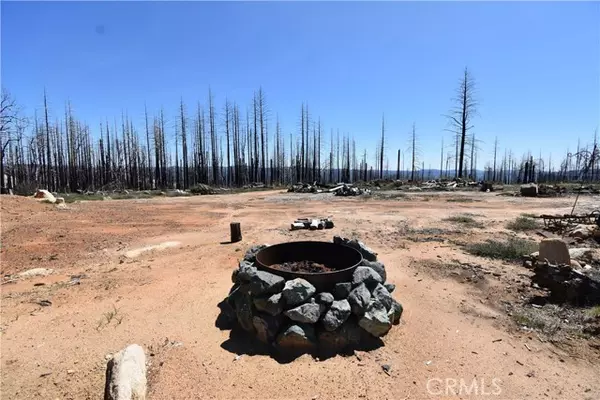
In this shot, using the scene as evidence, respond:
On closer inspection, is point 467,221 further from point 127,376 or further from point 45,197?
point 45,197

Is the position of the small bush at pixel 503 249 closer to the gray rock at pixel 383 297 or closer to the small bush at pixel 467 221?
the small bush at pixel 467 221

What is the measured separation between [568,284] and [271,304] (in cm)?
435

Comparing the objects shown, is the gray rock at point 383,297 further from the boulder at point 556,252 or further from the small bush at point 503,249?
the small bush at point 503,249

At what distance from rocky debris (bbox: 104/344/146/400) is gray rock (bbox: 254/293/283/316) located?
51.6 inches

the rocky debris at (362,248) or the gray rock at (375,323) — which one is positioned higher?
the rocky debris at (362,248)

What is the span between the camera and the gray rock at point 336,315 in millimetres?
3698

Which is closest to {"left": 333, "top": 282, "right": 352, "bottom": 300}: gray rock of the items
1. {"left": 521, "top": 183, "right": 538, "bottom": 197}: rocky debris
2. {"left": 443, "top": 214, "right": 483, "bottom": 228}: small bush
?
{"left": 443, "top": 214, "right": 483, "bottom": 228}: small bush

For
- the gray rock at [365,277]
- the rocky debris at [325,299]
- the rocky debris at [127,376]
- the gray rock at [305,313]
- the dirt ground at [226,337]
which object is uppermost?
the gray rock at [365,277]

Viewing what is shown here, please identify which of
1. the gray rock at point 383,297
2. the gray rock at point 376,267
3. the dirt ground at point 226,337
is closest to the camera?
the dirt ground at point 226,337

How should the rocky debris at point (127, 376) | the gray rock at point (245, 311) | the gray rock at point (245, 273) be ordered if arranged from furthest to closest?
the gray rock at point (245, 273) < the gray rock at point (245, 311) < the rocky debris at point (127, 376)

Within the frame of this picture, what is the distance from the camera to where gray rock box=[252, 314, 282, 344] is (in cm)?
383

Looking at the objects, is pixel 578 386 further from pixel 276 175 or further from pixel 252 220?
pixel 276 175

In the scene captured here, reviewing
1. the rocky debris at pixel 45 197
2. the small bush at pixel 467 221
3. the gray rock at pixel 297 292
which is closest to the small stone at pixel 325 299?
the gray rock at pixel 297 292

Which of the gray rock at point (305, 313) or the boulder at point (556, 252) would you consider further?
the boulder at point (556, 252)
